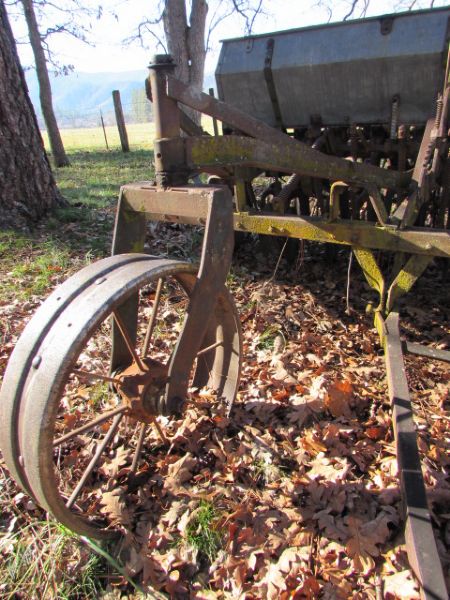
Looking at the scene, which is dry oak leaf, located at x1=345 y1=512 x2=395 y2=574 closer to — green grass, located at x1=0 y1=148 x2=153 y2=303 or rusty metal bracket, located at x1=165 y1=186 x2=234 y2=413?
rusty metal bracket, located at x1=165 y1=186 x2=234 y2=413

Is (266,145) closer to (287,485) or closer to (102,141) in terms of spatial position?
(287,485)

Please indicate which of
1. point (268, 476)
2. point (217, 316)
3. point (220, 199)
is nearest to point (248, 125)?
point (220, 199)

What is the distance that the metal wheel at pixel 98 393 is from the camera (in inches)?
69.6

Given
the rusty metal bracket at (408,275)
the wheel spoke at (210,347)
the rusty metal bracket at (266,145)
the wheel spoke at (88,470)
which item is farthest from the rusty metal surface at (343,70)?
the wheel spoke at (88,470)

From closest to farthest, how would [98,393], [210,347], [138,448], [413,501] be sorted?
1. [413,501]
2. [138,448]
3. [210,347]
4. [98,393]

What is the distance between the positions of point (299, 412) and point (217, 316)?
83cm

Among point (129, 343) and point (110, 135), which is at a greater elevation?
point (129, 343)

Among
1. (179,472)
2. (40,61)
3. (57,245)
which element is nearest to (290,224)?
(179,472)

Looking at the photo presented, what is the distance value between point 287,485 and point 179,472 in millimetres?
602

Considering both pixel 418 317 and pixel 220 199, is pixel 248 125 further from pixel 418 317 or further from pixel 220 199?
pixel 418 317

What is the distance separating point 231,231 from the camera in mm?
2125

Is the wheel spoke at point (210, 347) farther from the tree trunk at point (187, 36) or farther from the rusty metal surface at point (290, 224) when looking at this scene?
the tree trunk at point (187, 36)

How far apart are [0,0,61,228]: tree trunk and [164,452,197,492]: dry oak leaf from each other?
3.95 meters

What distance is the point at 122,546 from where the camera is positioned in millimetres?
2256
